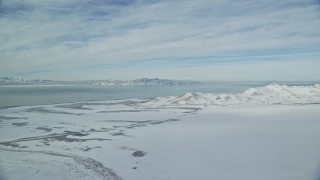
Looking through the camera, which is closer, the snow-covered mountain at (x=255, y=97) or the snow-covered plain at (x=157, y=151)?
the snow-covered plain at (x=157, y=151)

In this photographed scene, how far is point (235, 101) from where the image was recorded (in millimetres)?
60250

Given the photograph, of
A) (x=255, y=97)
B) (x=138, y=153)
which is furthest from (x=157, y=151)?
(x=255, y=97)

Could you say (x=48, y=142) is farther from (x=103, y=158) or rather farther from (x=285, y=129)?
(x=285, y=129)

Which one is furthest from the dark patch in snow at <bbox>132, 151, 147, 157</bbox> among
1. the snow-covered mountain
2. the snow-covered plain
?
the snow-covered mountain

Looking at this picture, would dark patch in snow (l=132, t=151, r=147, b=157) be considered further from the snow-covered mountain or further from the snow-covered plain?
the snow-covered mountain

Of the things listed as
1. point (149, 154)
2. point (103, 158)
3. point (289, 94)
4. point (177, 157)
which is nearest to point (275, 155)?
point (177, 157)

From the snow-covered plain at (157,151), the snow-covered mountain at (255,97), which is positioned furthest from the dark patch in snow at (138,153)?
the snow-covered mountain at (255,97)

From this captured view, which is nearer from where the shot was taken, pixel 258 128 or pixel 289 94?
pixel 258 128

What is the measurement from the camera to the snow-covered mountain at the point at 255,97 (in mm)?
60156

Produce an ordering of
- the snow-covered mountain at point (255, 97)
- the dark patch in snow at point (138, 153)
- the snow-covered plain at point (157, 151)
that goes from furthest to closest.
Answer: the snow-covered mountain at point (255, 97), the dark patch in snow at point (138, 153), the snow-covered plain at point (157, 151)

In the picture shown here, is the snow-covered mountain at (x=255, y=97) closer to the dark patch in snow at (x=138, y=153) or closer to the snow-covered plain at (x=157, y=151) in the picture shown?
the snow-covered plain at (x=157, y=151)

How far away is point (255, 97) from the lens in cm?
6575

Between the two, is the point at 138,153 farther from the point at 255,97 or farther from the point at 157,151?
the point at 255,97

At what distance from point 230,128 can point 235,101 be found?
33.6m
